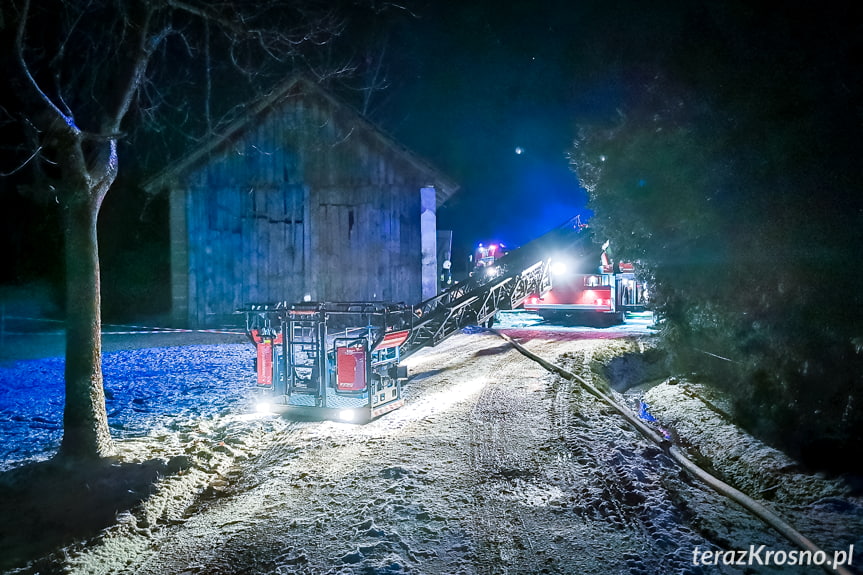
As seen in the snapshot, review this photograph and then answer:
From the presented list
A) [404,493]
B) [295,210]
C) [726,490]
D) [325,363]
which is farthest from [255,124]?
[726,490]

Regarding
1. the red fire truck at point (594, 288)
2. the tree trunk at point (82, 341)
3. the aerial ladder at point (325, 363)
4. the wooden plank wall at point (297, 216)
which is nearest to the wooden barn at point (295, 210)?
the wooden plank wall at point (297, 216)

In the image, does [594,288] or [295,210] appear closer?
[295,210]

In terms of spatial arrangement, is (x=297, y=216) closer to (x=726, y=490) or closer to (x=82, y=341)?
(x=82, y=341)

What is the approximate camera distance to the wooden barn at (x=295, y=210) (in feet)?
64.8

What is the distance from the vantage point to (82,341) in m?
6.70

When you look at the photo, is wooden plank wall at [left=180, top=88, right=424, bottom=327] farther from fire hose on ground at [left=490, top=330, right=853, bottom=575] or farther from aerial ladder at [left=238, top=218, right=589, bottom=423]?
fire hose on ground at [left=490, top=330, right=853, bottom=575]

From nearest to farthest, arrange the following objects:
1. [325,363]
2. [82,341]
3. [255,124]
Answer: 1. [82,341]
2. [325,363]
3. [255,124]

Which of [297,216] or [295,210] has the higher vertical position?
[295,210]

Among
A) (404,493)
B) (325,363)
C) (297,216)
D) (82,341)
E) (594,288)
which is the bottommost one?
(404,493)

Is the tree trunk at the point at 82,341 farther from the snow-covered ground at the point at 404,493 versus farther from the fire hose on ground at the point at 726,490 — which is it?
the fire hose on ground at the point at 726,490

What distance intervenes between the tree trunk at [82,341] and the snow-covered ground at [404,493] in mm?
434

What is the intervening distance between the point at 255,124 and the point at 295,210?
340cm

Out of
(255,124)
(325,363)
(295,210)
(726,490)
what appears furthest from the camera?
(295,210)

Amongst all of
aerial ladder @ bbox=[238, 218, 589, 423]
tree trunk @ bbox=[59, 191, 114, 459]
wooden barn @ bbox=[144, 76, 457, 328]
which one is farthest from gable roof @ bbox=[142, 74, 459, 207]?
tree trunk @ bbox=[59, 191, 114, 459]
